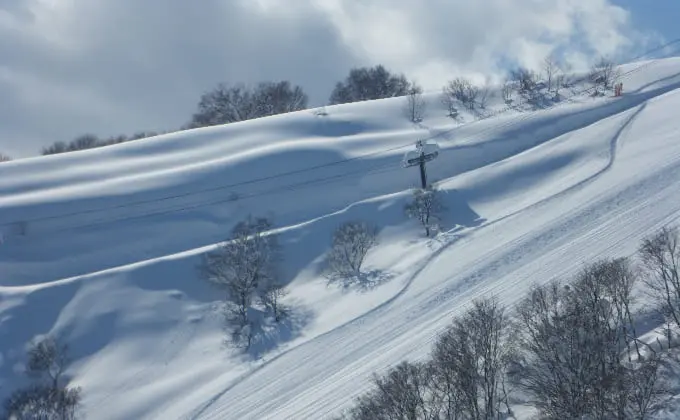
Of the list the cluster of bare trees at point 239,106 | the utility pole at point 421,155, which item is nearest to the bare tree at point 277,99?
the cluster of bare trees at point 239,106

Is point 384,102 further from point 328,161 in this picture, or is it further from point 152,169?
point 152,169

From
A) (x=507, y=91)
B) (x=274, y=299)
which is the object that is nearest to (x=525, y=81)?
(x=507, y=91)

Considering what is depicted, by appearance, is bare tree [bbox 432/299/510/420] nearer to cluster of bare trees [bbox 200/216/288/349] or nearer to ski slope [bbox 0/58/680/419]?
ski slope [bbox 0/58/680/419]

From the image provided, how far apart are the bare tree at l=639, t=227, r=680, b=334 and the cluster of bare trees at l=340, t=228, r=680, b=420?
0.27 feet

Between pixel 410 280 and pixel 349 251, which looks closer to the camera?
pixel 410 280

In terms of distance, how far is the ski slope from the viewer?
1517 inches

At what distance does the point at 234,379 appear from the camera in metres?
37.9

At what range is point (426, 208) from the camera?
1961 inches

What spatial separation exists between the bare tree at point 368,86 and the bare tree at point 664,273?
6036 cm

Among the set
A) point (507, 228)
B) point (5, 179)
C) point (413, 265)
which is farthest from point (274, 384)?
point (5, 179)

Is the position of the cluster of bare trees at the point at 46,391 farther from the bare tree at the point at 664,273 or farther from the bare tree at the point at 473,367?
the bare tree at the point at 664,273

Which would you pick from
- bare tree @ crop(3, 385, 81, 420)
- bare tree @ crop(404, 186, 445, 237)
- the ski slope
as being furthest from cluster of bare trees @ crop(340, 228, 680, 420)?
bare tree @ crop(404, 186, 445, 237)

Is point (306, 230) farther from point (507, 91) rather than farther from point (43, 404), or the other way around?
point (507, 91)

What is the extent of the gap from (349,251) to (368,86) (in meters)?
52.6
